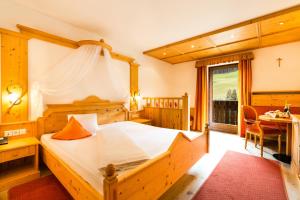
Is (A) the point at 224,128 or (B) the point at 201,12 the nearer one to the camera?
(B) the point at 201,12

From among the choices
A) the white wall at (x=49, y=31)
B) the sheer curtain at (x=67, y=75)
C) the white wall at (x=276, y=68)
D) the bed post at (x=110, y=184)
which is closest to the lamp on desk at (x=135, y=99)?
the sheer curtain at (x=67, y=75)

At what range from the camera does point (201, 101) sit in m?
5.34

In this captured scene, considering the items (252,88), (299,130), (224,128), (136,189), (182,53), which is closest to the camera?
(136,189)

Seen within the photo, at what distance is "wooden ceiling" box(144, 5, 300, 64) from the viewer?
283cm

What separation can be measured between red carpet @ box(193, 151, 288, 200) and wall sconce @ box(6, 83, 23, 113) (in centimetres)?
309

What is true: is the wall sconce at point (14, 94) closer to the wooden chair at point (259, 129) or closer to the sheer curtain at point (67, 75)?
the sheer curtain at point (67, 75)

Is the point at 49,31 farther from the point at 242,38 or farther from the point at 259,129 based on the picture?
the point at 259,129

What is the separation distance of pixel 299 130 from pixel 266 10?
2.12m

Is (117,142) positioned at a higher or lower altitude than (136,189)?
higher

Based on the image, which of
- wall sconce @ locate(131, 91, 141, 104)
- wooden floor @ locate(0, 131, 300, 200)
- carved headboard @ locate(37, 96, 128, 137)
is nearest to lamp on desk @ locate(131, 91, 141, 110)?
wall sconce @ locate(131, 91, 141, 104)

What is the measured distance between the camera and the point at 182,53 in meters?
4.83

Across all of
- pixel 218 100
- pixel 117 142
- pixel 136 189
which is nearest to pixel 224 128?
pixel 218 100

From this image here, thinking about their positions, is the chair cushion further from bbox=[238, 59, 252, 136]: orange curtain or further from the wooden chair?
bbox=[238, 59, 252, 136]: orange curtain

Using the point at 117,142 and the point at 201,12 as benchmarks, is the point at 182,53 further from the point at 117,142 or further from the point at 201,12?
the point at 117,142
